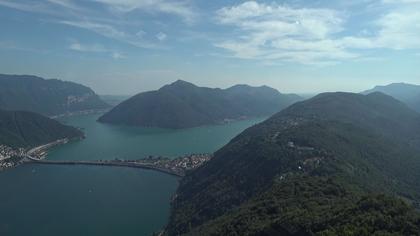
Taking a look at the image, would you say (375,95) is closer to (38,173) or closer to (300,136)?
(300,136)

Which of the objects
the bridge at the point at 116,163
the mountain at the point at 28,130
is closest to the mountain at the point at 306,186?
the bridge at the point at 116,163

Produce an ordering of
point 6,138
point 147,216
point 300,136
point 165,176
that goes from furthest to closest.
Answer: point 6,138 < point 165,176 < point 300,136 < point 147,216

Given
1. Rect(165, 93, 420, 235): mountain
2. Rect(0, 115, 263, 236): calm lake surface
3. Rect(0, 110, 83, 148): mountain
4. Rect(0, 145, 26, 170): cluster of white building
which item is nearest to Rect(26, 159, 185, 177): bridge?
Rect(0, 115, 263, 236): calm lake surface

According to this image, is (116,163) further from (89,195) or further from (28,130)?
(28,130)

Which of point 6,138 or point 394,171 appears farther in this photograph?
point 6,138

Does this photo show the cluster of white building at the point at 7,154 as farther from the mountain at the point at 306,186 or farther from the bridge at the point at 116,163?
the mountain at the point at 306,186

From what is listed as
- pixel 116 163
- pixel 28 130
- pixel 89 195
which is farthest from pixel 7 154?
pixel 89 195

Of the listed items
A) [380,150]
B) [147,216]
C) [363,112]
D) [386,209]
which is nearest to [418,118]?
[363,112]

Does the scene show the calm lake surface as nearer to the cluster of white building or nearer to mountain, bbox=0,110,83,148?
the cluster of white building
